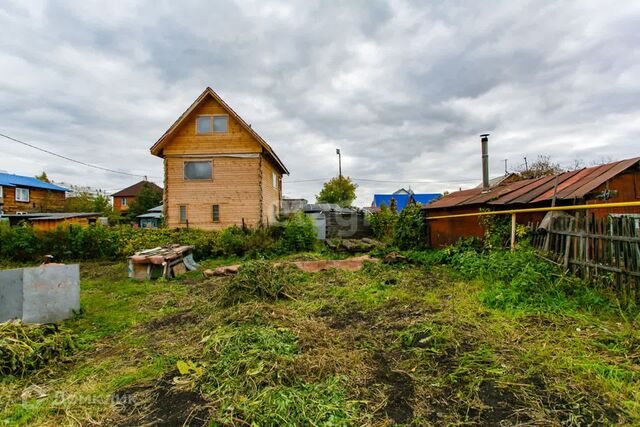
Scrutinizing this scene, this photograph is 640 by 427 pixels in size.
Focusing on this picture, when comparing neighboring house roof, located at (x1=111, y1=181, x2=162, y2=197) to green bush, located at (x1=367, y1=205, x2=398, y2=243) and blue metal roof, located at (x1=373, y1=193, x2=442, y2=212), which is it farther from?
green bush, located at (x1=367, y1=205, x2=398, y2=243)

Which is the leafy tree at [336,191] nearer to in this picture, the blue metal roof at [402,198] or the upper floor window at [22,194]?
the blue metal roof at [402,198]

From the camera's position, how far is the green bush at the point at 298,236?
40.3 ft

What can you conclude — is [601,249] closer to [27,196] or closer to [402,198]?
[402,198]

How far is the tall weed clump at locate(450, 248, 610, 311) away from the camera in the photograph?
4.27 meters

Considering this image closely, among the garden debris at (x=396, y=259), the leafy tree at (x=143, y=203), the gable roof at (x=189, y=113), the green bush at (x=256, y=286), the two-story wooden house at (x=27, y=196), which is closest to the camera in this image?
the green bush at (x=256, y=286)

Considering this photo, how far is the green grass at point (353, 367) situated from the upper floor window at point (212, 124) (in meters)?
11.7

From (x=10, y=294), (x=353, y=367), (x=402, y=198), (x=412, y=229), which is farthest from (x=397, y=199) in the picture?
(x=10, y=294)

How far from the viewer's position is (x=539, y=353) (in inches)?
119

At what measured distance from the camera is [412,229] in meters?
11.3

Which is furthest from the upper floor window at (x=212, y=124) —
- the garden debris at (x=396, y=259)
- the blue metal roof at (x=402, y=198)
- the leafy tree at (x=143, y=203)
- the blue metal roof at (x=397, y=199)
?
the leafy tree at (x=143, y=203)

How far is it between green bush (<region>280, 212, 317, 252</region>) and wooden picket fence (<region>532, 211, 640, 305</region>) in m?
8.44

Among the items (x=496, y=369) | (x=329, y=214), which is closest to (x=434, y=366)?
(x=496, y=369)

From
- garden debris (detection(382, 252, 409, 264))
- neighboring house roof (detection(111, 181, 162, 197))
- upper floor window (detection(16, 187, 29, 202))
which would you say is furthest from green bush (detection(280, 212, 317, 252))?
neighboring house roof (detection(111, 181, 162, 197))

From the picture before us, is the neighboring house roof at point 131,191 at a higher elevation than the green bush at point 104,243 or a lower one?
higher
